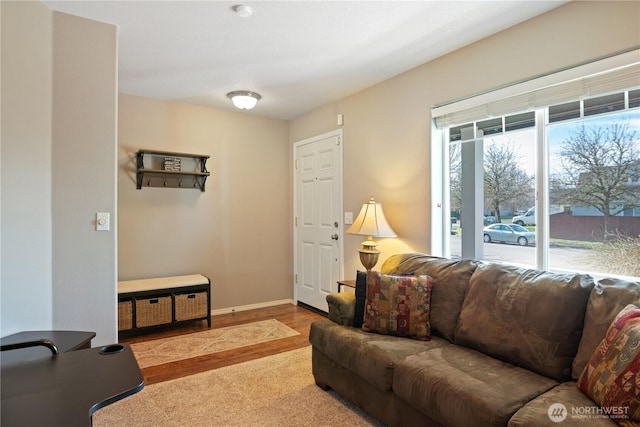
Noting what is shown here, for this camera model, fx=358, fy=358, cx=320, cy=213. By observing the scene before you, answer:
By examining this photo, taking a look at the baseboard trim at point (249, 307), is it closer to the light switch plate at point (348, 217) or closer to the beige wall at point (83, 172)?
the light switch plate at point (348, 217)

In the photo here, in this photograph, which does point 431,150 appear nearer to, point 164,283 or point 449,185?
point 449,185

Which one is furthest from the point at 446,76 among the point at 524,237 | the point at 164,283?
the point at 164,283

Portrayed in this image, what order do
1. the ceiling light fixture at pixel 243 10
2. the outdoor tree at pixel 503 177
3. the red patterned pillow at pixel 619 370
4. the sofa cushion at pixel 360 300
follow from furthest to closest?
the outdoor tree at pixel 503 177, the sofa cushion at pixel 360 300, the ceiling light fixture at pixel 243 10, the red patterned pillow at pixel 619 370

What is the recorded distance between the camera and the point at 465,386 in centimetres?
159

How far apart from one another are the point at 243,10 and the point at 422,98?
5.30 ft

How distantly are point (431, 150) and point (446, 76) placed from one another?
0.59 m

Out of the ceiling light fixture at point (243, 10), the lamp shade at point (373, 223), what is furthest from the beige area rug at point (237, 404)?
the ceiling light fixture at point (243, 10)

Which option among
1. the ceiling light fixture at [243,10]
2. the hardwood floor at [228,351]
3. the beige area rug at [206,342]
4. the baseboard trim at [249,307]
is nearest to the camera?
the ceiling light fixture at [243,10]

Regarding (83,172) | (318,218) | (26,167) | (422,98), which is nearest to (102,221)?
(83,172)

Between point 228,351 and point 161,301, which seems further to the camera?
point 161,301

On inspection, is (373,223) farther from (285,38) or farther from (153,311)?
(153,311)

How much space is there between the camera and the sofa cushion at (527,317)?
1.75 metres

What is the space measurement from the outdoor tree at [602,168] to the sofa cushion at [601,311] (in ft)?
1.91

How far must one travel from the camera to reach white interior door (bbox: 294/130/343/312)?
4.10 m
